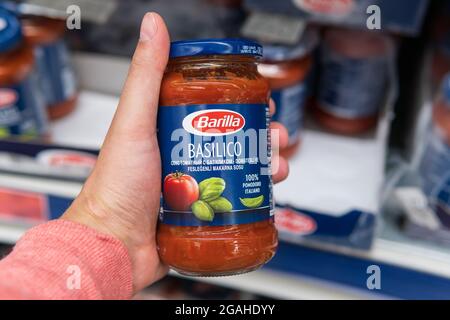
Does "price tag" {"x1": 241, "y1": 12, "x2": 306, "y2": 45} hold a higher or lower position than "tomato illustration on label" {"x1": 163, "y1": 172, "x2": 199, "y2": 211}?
higher

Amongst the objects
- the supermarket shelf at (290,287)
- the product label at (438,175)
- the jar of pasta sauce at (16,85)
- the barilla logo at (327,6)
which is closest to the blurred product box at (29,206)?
the jar of pasta sauce at (16,85)

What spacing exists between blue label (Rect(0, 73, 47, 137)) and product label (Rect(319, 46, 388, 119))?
2.25 feet

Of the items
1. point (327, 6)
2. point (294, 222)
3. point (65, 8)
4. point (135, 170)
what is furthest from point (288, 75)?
point (65, 8)

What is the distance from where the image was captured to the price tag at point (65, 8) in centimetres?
121

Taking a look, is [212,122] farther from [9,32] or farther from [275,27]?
[9,32]

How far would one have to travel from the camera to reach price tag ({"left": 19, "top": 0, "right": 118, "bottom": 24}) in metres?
1.21

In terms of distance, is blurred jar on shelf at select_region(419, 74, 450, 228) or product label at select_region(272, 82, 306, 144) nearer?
blurred jar on shelf at select_region(419, 74, 450, 228)

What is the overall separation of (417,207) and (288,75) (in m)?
0.37

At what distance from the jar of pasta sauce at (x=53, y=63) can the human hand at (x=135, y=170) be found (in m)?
0.57

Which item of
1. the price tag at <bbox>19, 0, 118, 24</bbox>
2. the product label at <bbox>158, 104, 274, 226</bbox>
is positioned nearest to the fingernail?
the product label at <bbox>158, 104, 274, 226</bbox>

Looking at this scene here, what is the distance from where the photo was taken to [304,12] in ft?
3.49

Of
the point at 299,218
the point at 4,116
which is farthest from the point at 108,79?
the point at 299,218

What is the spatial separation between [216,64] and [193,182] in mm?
177

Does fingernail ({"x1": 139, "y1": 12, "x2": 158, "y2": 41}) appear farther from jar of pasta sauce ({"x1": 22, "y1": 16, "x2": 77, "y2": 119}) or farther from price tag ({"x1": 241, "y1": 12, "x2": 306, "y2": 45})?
jar of pasta sauce ({"x1": 22, "y1": 16, "x2": 77, "y2": 119})
